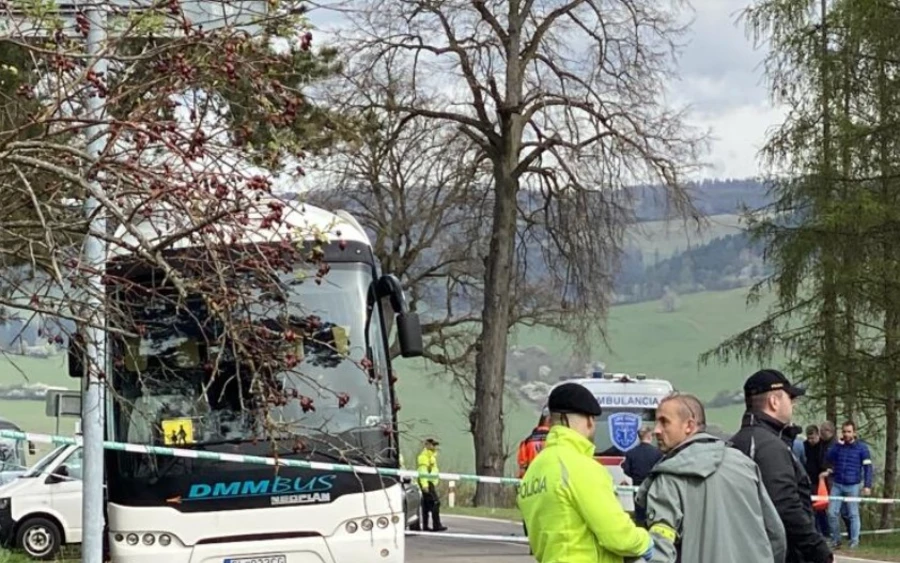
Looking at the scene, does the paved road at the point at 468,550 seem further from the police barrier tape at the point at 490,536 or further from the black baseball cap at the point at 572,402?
the black baseball cap at the point at 572,402

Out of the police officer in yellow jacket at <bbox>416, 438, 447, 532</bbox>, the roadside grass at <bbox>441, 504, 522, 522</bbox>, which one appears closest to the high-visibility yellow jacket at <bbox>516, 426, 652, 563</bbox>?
the police officer in yellow jacket at <bbox>416, 438, 447, 532</bbox>

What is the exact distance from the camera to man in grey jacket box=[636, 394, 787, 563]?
589 cm

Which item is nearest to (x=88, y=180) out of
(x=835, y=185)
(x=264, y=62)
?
(x=264, y=62)

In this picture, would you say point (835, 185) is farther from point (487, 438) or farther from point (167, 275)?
point (167, 275)

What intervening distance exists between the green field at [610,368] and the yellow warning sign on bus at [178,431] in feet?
2.79

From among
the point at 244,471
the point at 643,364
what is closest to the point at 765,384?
the point at 244,471

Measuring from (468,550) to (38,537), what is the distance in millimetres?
5544

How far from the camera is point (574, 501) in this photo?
584cm

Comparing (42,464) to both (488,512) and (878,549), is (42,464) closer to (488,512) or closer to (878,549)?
(878,549)

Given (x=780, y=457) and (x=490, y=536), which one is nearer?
(x=780, y=457)

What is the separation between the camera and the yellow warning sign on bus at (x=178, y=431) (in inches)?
433

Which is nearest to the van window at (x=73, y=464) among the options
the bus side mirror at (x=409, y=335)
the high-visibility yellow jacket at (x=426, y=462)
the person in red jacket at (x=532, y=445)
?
the person in red jacket at (x=532, y=445)

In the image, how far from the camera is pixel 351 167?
96.0ft

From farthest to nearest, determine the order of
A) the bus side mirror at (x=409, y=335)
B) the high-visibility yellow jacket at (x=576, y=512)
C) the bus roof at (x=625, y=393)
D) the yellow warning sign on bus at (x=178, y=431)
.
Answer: the bus roof at (x=625, y=393) < the bus side mirror at (x=409, y=335) < the yellow warning sign on bus at (x=178, y=431) < the high-visibility yellow jacket at (x=576, y=512)
